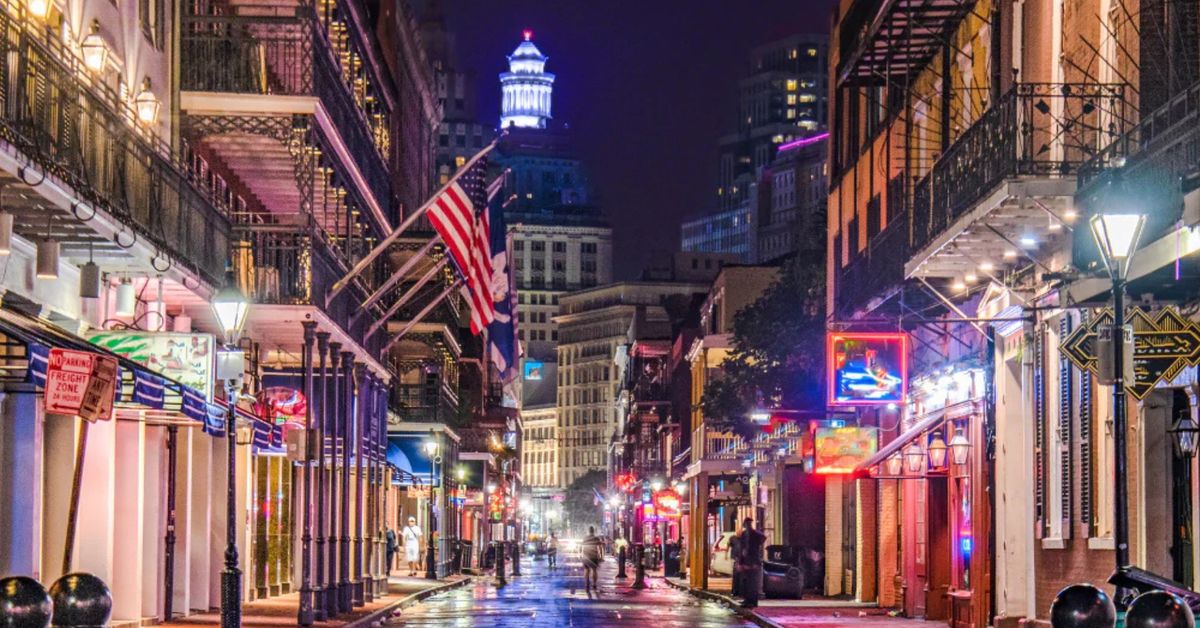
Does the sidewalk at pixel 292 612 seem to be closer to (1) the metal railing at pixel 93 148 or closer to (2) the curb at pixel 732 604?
(1) the metal railing at pixel 93 148

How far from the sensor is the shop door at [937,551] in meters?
35.5

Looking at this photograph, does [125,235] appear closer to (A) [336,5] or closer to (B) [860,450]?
(A) [336,5]

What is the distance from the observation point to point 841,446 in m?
40.4

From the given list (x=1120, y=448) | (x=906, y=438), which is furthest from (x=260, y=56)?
(x=1120, y=448)

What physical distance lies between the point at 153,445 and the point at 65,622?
18.0m

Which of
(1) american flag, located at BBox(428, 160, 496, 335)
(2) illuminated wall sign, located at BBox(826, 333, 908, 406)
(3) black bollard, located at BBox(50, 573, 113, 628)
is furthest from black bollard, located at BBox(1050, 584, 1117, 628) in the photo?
(1) american flag, located at BBox(428, 160, 496, 335)

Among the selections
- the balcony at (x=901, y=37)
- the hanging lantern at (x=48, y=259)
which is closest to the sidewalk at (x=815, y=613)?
the balcony at (x=901, y=37)

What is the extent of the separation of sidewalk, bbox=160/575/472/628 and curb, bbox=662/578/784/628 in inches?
254

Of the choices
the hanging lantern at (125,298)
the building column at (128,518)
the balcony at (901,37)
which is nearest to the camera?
the hanging lantern at (125,298)

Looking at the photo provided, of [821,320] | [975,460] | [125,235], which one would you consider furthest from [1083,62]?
[821,320]

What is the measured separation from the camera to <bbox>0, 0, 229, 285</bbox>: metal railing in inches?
763

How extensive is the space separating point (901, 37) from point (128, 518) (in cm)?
1321

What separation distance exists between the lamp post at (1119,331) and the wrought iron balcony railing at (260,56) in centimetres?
1767

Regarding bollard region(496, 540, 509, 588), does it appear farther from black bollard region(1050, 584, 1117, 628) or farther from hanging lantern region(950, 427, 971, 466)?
black bollard region(1050, 584, 1117, 628)
